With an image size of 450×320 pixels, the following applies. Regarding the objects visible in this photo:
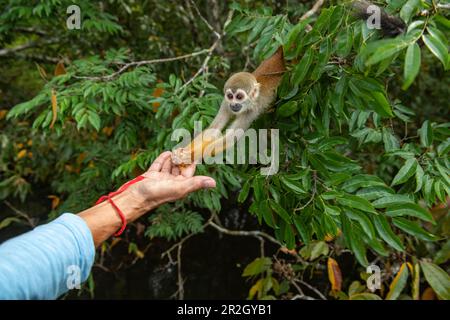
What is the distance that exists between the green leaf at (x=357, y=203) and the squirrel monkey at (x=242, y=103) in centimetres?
123

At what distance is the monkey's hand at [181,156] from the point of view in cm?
225

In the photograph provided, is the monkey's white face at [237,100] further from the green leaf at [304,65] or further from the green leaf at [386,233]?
the green leaf at [386,233]

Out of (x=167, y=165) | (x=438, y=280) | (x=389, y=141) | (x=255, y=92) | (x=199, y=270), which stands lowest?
(x=199, y=270)

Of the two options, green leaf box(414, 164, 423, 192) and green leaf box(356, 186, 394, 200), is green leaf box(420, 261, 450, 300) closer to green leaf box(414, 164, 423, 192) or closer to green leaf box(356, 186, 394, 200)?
green leaf box(414, 164, 423, 192)

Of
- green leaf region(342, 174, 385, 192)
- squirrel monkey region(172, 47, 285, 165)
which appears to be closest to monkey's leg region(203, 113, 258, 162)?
squirrel monkey region(172, 47, 285, 165)

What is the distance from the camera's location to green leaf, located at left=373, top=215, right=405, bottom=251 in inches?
59.7

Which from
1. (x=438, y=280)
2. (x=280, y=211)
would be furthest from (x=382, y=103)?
(x=438, y=280)

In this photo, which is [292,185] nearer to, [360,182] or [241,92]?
[360,182]

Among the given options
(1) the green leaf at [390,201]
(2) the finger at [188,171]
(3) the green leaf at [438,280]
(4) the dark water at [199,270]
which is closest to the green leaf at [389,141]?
(1) the green leaf at [390,201]

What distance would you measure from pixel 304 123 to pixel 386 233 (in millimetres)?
726

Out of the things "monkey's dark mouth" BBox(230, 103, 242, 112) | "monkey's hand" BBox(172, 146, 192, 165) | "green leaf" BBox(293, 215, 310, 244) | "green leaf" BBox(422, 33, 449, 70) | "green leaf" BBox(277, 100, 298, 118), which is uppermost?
"monkey's dark mouth" BBox(230, 103, 242, 112)

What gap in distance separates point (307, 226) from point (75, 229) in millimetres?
1057

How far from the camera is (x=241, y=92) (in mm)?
2824

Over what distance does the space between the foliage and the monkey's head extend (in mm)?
158
